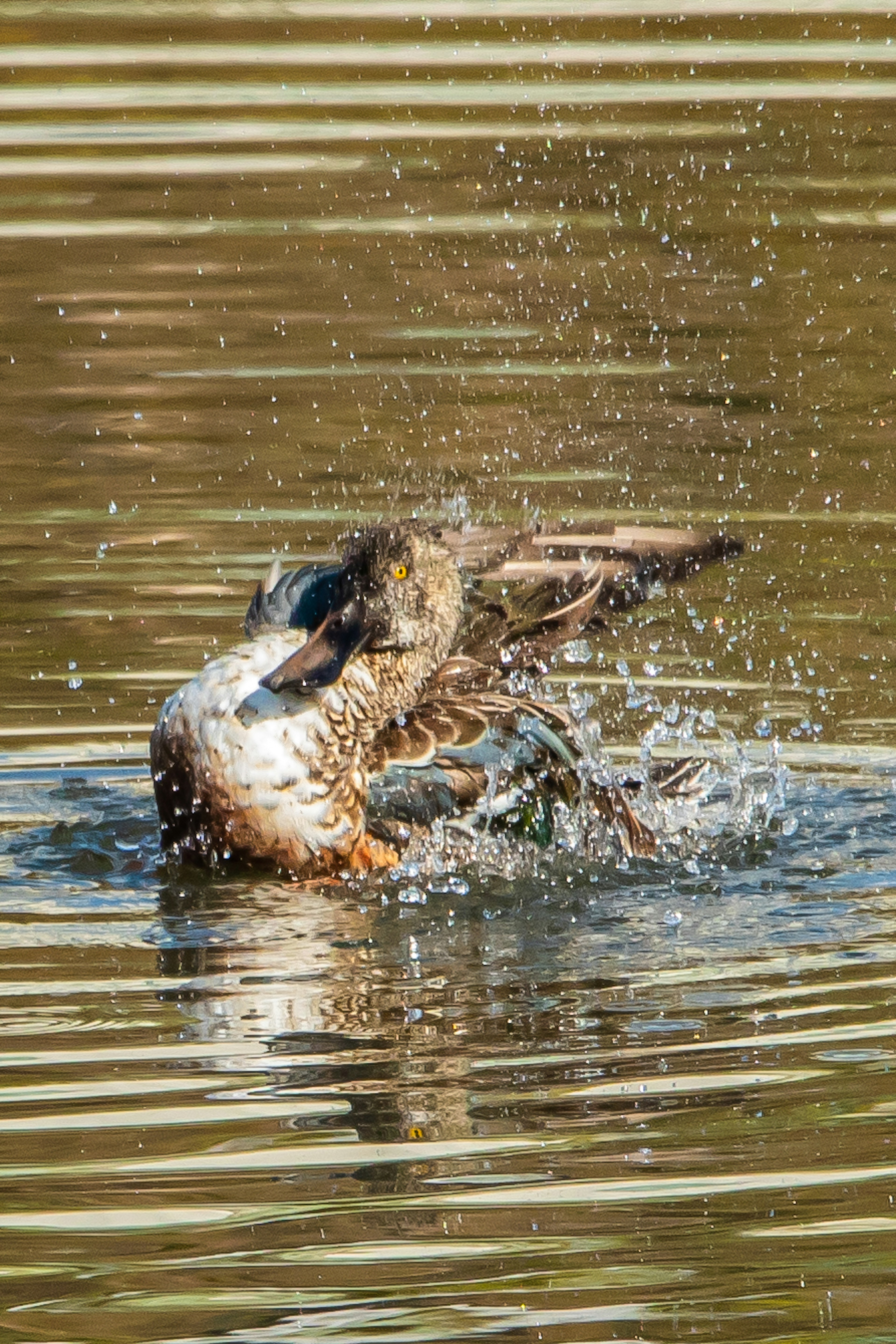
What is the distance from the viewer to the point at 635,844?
229 inches

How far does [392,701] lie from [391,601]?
242mm

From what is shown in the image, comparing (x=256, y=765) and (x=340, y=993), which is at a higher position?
(x=256, y=765)

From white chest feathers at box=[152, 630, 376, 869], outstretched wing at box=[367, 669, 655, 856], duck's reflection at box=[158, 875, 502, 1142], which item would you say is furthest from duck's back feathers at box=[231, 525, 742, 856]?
duck's reflection at box=[158, 875, 502, 1142]

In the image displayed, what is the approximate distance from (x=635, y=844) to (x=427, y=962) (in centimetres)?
Result: 104

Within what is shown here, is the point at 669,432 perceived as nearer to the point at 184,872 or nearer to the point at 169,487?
the point at 169,487

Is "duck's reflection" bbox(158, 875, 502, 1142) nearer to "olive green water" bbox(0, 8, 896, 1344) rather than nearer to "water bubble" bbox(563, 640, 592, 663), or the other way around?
"olive green water" bbox(0, 8, 896, 1344)

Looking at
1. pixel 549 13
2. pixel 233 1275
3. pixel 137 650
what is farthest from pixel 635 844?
pixel 549 13

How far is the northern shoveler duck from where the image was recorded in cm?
538

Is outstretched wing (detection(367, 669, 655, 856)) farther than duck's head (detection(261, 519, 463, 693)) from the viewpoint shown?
Yes

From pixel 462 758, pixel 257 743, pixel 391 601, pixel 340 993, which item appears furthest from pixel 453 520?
pixel 340 993

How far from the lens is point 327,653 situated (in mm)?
5422

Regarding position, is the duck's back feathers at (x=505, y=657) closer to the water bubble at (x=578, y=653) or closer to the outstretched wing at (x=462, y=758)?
the outstretched wing at (x=462, y=758)

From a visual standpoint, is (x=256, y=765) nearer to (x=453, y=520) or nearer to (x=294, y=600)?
(x=294, y=600)

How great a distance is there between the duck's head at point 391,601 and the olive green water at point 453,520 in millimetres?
557
